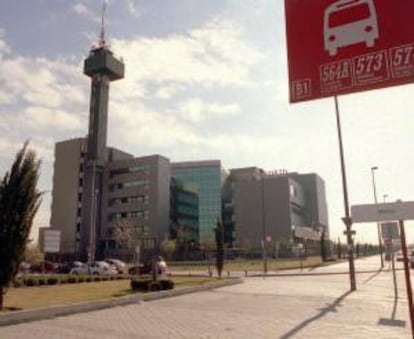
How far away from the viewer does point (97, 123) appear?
108500 mm

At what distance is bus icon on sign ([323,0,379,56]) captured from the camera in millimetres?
6262

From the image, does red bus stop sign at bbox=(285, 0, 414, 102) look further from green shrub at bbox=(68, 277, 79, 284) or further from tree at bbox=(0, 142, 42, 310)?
green shrub at bbox=(68, 277, 79, 284)

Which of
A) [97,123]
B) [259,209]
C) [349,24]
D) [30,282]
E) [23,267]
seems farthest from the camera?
[259,209]

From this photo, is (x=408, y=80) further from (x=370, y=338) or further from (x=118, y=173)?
(x=118, y=173)

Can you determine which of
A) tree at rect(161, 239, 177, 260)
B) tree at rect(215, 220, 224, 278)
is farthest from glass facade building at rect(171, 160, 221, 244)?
tree at rect(215, 220, 224, 278)

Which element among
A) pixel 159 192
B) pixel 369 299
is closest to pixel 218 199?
pixel 159 192

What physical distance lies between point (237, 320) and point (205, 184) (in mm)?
117414

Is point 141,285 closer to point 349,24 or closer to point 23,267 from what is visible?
point 23,267

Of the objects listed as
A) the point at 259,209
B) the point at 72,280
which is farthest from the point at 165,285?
the point at 259,209

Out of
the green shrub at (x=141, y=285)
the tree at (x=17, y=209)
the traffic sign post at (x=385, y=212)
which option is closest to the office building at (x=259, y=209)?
the green shrub at (x=141, y=285)

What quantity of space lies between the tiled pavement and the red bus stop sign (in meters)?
7.06

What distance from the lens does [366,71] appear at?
6.33m

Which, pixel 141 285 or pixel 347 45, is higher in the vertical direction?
pixel 347 45

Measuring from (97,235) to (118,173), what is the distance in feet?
49.7
